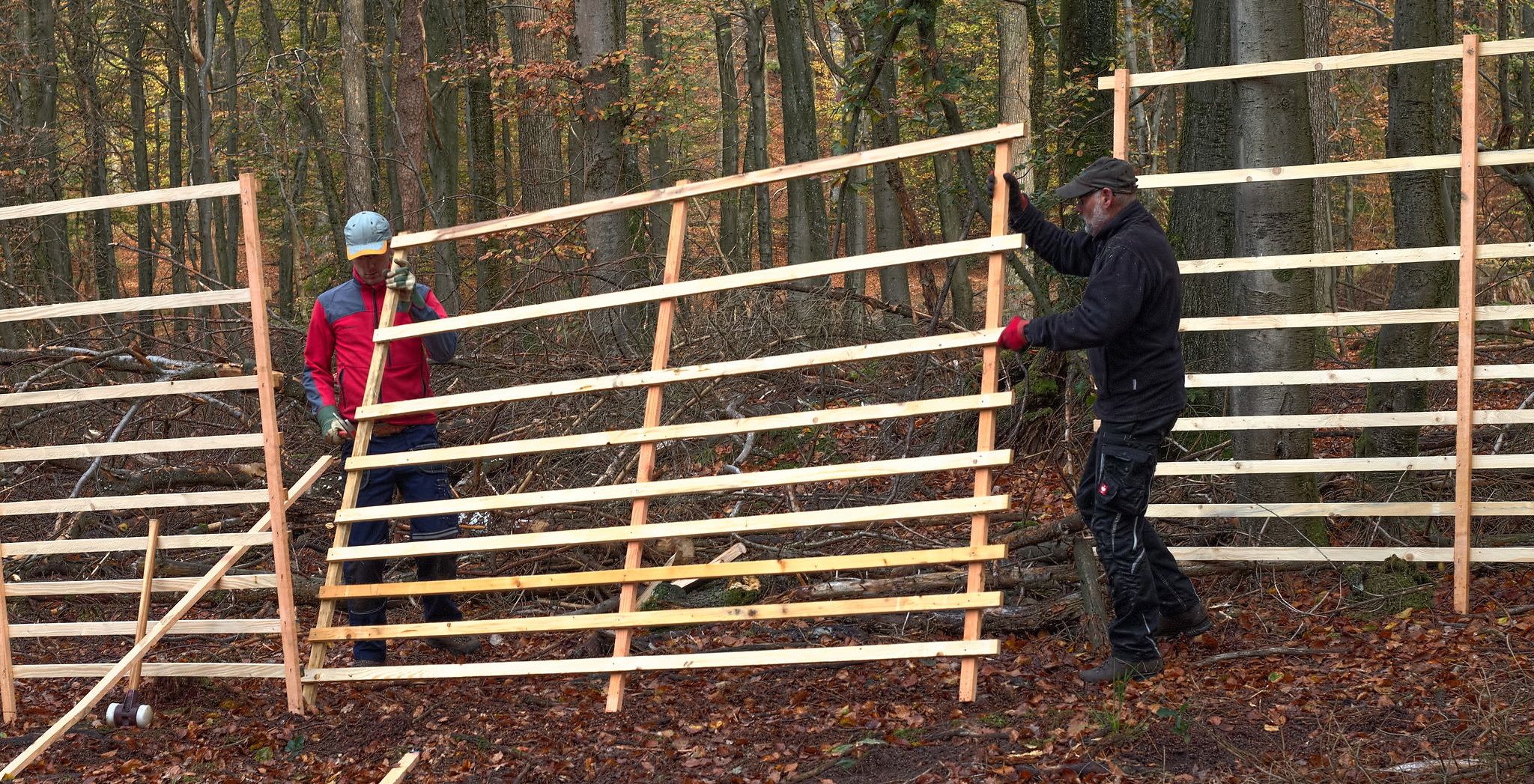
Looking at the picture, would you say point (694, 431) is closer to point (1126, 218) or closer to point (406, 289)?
point (406, 289)

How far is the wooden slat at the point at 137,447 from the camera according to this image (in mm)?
4906

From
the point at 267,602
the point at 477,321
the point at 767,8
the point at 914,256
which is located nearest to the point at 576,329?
the point at 267,602

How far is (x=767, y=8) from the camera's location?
62.2ft

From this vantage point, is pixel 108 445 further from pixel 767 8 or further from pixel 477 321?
pixel 767 8

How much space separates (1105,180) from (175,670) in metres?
4.44

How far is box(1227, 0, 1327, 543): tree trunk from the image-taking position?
5293 mm

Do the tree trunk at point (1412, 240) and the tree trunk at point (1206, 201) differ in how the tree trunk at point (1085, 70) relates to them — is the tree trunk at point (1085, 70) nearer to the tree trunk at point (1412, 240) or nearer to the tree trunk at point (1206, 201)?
the tree trunk at point (1206, 201)

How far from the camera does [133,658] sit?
4.99m

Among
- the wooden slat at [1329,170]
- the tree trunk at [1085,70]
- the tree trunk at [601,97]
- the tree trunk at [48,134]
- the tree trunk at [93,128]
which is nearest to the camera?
the wooden slat at [1329,170]

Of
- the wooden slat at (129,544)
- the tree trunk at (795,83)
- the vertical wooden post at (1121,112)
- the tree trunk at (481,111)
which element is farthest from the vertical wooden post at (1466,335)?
the tree trunk at (481,111)

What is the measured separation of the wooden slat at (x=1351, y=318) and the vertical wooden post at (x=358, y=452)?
11.3ft

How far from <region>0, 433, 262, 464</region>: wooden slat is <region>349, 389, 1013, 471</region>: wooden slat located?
0.48 metres

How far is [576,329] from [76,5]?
42.2 ft

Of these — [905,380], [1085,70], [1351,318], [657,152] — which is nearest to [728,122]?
[657,152]
